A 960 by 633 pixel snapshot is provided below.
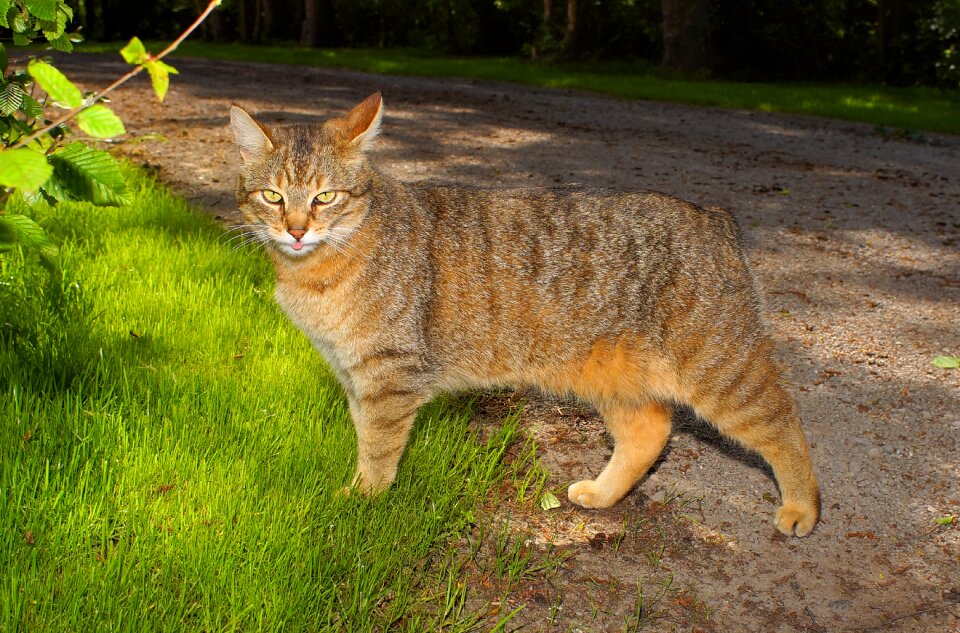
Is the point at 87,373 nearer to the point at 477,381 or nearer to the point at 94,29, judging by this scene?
the point at 477,381

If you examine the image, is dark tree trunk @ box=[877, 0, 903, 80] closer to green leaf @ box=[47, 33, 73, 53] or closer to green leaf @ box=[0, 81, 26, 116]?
green leaf @ box=[47, 33, 73, 53]

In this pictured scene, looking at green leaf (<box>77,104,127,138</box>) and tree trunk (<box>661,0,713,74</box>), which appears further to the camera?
tree trunk (<box>661,0,713,74</box>)

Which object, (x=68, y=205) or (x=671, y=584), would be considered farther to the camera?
(x=68, y=205)

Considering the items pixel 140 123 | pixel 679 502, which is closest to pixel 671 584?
pixel 679 502

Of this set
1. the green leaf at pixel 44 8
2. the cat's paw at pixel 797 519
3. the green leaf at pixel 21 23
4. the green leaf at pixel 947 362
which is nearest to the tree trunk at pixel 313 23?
the green leaf at pixel 947 362

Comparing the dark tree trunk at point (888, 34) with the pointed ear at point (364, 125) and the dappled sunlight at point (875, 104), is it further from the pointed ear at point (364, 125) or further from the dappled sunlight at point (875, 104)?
the pointed ear at point (364, 125)

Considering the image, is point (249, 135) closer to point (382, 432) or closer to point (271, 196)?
point (271, 196)

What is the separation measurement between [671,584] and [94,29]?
41229mm

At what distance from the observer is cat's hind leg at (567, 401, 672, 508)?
4.21 m

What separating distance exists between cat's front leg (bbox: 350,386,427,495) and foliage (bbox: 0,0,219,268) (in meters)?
1.47

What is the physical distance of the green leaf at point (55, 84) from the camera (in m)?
2.01

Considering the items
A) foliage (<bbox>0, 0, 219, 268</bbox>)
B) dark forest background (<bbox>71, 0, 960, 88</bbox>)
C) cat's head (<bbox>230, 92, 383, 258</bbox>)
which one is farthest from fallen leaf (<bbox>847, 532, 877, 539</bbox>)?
dark forest background (<bbox>71, 0, 960, 88</bbox>)

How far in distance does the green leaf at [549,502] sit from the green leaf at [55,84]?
2.80 m

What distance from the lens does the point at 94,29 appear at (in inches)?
1497
